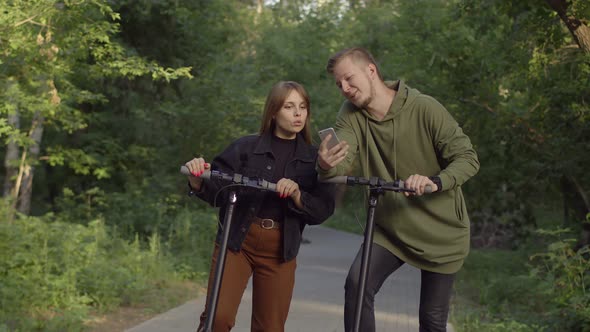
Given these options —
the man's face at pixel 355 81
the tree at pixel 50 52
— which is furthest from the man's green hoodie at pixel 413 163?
the tree at pixel 50 52

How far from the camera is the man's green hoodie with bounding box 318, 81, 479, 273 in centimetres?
529

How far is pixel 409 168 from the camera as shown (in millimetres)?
5348

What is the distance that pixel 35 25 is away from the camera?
11234mm

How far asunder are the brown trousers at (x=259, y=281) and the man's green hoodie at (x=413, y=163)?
543mm

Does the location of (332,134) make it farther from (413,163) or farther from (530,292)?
(530,292)

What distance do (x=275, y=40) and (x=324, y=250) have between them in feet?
33.3

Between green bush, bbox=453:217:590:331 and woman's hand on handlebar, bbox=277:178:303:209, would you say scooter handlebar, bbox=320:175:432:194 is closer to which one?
woman's hand on handlebar, bbox=277:178:303:209

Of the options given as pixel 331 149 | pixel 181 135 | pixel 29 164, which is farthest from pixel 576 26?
pixel 181 135

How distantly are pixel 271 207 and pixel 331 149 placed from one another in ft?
2.42

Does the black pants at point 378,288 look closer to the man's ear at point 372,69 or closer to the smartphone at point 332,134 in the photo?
the smartphone at point 332,134

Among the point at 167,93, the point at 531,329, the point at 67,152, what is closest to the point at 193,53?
the point at 167,93

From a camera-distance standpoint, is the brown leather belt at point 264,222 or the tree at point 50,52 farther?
the tree at point 50,52

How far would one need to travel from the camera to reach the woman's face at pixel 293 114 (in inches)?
209

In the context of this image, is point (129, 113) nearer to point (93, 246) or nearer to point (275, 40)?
point (93, 246)
